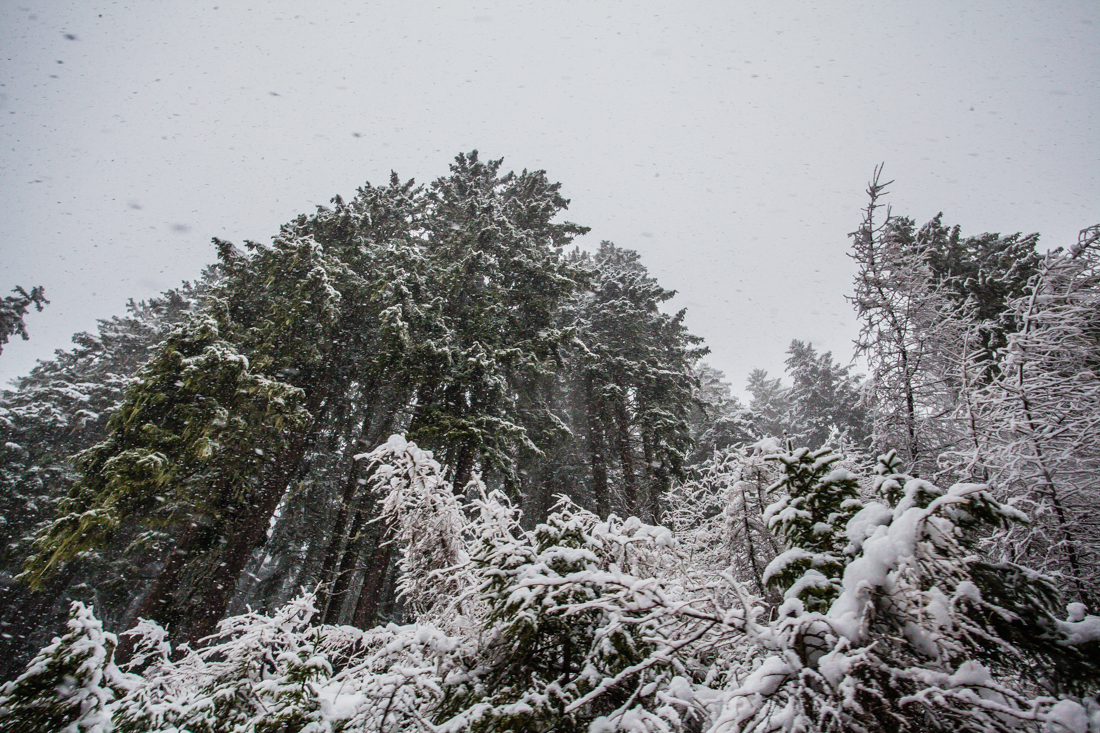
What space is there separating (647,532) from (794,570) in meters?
1.08

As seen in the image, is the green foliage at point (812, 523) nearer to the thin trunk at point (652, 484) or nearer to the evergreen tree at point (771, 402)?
the thin trunk at point (652, 484)

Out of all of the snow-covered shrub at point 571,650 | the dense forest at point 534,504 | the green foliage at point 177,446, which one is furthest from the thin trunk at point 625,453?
the snow-covered shrub at point 571,650

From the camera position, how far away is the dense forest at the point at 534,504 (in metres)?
1.94

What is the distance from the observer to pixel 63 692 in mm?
2637

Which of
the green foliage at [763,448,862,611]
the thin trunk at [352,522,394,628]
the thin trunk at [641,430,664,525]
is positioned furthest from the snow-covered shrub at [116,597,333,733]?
the thin trunk at [641,430,664,525]

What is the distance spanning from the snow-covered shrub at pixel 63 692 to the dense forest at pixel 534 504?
16 millimetres

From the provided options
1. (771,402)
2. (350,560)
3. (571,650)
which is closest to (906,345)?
(571,650)

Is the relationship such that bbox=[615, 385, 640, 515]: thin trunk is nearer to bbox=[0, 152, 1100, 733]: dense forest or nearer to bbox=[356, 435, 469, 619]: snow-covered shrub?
bbox=[0, 152, 1100, 733]: dense forest

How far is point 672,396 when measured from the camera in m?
17.1

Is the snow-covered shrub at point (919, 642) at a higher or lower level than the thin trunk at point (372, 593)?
lower

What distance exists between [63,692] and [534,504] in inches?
694

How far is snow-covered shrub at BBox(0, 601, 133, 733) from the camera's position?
2.53 metres

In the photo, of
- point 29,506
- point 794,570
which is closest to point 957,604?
point 794,570

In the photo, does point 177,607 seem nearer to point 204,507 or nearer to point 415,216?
point 204,507
